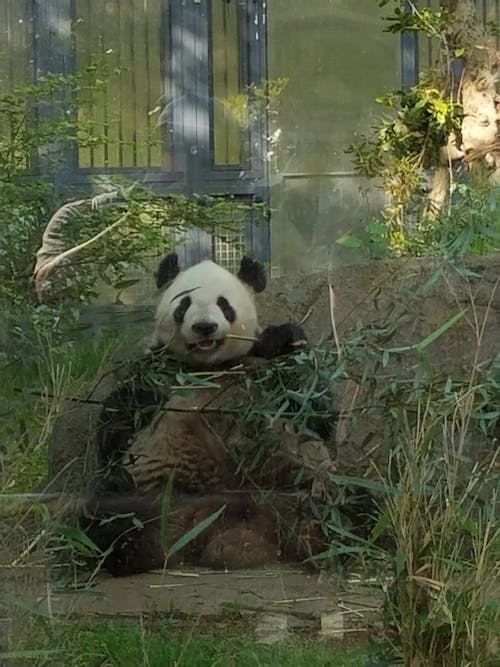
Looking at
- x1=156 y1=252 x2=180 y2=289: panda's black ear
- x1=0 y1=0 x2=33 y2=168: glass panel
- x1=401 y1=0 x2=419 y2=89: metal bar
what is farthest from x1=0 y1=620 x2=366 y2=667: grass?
x1=401 y1=0 x2=419 y2=89: metal bar

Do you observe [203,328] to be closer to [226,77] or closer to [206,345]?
[206,345]

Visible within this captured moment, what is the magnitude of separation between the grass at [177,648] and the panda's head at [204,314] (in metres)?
0.52

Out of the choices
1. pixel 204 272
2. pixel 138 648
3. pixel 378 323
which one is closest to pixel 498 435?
pixel 378 323

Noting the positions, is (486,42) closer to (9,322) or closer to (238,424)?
(238,424)

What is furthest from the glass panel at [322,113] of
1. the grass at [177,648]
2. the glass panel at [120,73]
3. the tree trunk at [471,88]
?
the grass at [177,648]

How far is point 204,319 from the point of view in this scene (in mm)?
2082

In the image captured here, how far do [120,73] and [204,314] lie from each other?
496 mm

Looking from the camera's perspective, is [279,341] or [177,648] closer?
[177,648]

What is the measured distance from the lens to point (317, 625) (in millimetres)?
1979

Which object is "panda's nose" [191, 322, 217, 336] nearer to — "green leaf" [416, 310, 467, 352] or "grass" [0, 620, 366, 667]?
"green leaf" [416, 310, 467, 352]

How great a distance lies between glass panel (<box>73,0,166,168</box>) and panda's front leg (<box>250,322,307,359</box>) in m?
0.40

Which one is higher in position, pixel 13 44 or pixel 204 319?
pixel 13 44

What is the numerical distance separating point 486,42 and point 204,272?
714 millimetres

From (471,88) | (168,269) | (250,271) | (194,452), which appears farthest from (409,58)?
(194,452)
